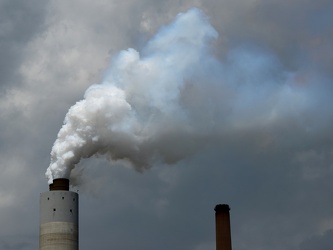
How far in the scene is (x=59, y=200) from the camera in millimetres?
56125

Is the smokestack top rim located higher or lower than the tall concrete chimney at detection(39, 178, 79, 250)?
higher

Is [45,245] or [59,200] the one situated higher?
[59,200]

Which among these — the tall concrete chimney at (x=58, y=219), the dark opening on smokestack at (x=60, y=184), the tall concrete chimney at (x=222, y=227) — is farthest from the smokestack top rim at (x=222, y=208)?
the dark opening on smokestack at (x=60, y=184)

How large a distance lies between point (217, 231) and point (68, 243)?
49.5ft

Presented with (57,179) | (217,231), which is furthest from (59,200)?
(217,231)

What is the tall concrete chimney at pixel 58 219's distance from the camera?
55500mm

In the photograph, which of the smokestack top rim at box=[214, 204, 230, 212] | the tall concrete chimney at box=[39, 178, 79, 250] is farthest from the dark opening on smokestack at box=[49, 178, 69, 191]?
the smokestack top rim at box=[214, 204, 230, 212]

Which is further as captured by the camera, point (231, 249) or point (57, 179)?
point (231, 249)

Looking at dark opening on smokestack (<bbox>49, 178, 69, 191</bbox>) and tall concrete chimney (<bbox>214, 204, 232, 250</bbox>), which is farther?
tall concrete chimney (<bbox>214, 204, 232, 250</bbox>)

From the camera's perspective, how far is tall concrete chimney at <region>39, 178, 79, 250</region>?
55500mm

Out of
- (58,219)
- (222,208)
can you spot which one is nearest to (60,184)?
(58,219)

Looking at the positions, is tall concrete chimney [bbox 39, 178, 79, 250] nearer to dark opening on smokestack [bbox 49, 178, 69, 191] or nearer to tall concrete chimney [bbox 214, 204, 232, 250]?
dark opening on smokestack [bbox 49, 178, 69, 191]

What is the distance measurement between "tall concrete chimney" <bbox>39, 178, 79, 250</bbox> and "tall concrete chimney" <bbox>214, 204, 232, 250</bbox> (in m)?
13.9

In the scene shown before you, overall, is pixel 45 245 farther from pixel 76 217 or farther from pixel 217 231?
pixel 217 231
